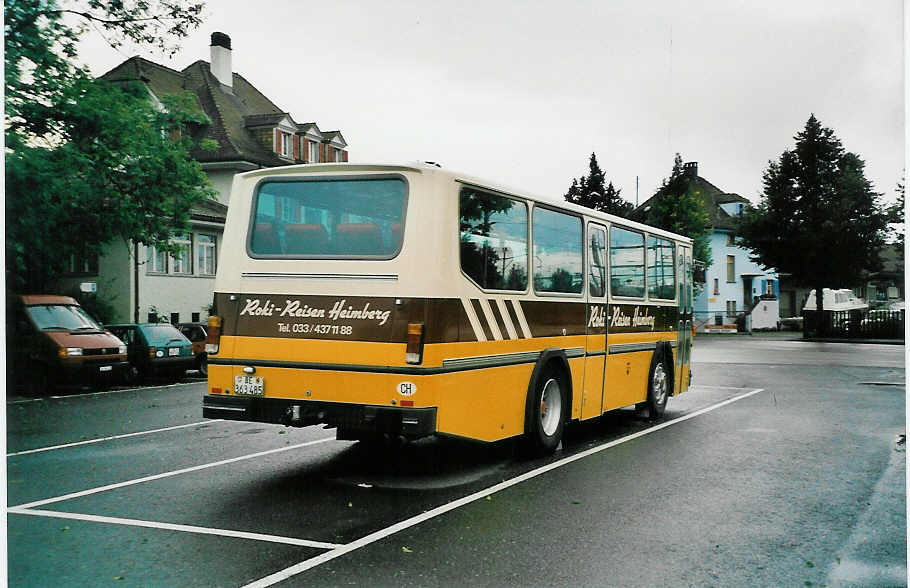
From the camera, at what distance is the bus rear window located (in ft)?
25.9

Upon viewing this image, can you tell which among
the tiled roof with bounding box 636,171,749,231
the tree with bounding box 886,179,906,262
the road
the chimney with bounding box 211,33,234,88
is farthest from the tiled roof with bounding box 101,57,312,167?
the tiled roof with bounding box 636,171,749,231

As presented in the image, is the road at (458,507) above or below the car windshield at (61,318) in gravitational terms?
below

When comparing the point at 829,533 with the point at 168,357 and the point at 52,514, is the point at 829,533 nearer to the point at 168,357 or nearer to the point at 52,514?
the point at 52,514

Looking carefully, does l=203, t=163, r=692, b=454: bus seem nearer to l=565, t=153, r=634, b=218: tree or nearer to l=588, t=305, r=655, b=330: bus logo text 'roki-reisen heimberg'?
l=588, t=305, r=655, b=330: bus logo text 'roki-reisen heimberg'

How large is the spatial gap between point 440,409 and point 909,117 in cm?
413

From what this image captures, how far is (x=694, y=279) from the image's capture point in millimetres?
15289

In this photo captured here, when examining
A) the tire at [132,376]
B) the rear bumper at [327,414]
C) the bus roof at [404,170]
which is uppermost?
the bus roof at [404,170]

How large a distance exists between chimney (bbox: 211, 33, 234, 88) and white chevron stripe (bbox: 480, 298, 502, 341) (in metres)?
34.6

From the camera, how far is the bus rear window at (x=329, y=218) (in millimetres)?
7891

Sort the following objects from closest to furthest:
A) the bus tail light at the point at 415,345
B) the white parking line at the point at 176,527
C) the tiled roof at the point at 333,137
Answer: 1. the white parking line at the point at 176,527
2. the bus tail light at the point at 415,345
3. the tiled roof at the point at 333,137

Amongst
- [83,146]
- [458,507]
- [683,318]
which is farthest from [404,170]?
[83,146]

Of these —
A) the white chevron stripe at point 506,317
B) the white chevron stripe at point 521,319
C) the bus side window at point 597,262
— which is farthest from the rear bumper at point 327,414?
the bus side window at point 597,262

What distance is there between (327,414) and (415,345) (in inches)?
40.2

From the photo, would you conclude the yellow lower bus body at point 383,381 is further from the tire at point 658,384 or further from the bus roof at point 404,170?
the tire at point 658,384
